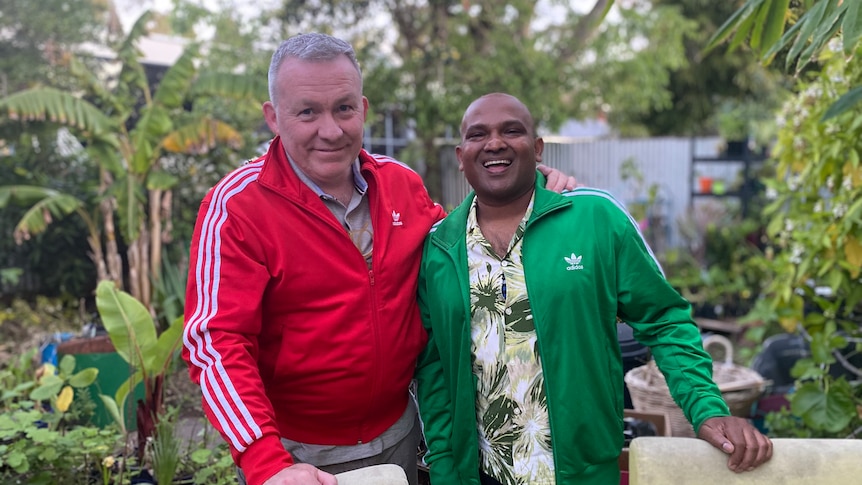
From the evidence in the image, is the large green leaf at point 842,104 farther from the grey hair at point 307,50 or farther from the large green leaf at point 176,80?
the large green leaf at point 176,80

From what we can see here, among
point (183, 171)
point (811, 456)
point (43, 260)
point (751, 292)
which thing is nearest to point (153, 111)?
point (183, 171)

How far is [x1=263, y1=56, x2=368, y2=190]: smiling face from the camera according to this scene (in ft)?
7.02

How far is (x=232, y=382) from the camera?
1.93 m

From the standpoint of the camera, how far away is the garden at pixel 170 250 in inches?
136

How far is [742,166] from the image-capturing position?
43.5 feet

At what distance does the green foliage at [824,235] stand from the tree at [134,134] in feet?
17.3

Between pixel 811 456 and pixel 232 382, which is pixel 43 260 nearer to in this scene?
pixel 232 382

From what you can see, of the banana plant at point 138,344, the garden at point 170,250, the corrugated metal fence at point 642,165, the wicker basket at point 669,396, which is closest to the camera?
the garden at point 170,250

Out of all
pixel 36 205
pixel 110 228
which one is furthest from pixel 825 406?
pixel 36 205

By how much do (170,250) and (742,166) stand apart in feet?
32.7

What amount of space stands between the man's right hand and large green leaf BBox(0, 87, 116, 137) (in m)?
6.16

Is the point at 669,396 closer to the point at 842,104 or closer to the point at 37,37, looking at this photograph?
the point at 842,104

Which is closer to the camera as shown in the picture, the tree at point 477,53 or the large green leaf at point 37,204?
the large green leaf at point 37,204

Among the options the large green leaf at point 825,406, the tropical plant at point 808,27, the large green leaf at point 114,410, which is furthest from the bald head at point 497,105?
the large green leaf at point 825,406
